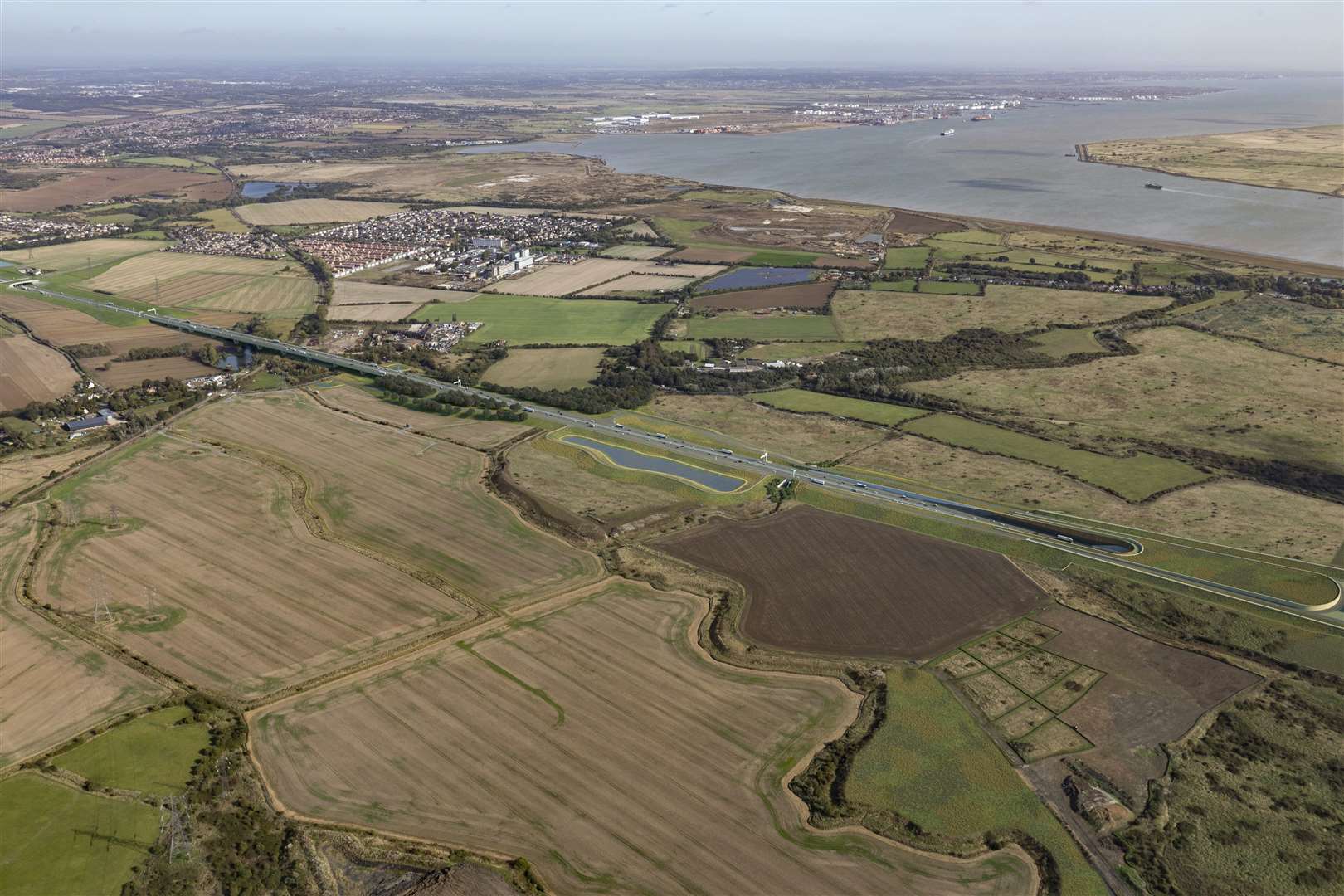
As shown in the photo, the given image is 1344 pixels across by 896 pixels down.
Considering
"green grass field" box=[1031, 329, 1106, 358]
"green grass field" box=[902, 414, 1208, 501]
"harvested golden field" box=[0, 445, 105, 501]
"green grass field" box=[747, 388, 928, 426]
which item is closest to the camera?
"harvested golden field" box=[0, 445, 105, 501]

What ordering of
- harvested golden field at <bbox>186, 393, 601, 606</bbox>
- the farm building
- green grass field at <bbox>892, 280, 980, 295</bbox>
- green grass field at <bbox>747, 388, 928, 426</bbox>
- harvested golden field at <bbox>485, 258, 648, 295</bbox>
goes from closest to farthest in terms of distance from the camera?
harvested golden field at <bbox>186, 393, 601, 606</bbox> → the farm building → green grass field at <bbox>747, 388, 928, 426</bbox> → green grass field at <bbox>892, 280, 980, 295</bbox> → harvested golden field at <bbox>485, 258, 648, 295</bbox>

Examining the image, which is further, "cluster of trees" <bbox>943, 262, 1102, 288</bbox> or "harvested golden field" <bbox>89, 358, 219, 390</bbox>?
"cluster of trees" <bbox>943, 262, 1102, 288</bbox>

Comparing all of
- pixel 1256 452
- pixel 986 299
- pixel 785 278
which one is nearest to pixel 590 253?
pixel 785 278

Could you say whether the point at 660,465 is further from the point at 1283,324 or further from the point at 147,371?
the point at 1283,324

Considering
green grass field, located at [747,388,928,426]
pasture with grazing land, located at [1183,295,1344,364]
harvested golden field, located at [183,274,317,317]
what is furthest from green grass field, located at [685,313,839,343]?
harvested golden field, located at [183,274,317,317]

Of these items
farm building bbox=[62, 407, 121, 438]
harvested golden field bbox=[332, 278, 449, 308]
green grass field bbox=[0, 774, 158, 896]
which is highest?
harvested golden field bbox=[332, 278, 449, 308]

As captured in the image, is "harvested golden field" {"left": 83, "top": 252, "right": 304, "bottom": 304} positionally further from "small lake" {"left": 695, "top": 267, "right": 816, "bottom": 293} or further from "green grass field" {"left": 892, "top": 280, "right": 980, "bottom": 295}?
"green grass field" {"left": 892, "top": 280, "right": 980, "bottom": 295}

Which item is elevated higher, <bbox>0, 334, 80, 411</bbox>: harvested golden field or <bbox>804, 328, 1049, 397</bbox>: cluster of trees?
<bbox>804, 328, 1049, 397</bbox>: cluster of trees

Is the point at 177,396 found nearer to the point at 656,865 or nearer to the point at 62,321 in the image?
the point at 62,321
